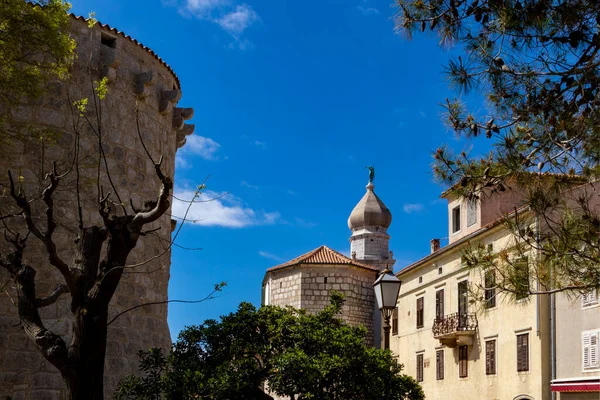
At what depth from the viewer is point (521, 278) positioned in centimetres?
980

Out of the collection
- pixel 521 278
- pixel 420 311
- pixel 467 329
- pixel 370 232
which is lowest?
pixel 521 278

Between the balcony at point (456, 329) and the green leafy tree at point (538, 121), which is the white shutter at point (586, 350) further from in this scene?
the green leafy tree at point (538, 121)

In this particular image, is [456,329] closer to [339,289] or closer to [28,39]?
[339,289]

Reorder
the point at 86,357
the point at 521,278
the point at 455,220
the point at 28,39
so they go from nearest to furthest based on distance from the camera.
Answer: the point at 86,357
the point at 521,278
the point at 28,39
the point at 455,220

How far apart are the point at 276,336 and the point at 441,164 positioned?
369cm

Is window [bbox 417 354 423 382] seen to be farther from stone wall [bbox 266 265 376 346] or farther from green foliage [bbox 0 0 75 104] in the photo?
green foliage [bbox 0 0 75 104]

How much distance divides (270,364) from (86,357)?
3.38 metres

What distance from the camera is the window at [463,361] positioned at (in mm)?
27928

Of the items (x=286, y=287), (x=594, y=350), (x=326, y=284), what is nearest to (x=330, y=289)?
(x=326, y=284)

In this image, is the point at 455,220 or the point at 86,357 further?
the point at 455,220

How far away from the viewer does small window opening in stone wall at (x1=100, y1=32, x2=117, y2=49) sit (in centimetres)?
1438

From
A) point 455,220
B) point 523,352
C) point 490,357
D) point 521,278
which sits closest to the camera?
point 521,278

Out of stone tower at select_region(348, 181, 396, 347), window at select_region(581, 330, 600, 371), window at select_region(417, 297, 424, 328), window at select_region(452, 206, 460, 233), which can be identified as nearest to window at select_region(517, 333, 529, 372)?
window at select_region(581, 330, 600, 371)

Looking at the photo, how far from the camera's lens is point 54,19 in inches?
435
